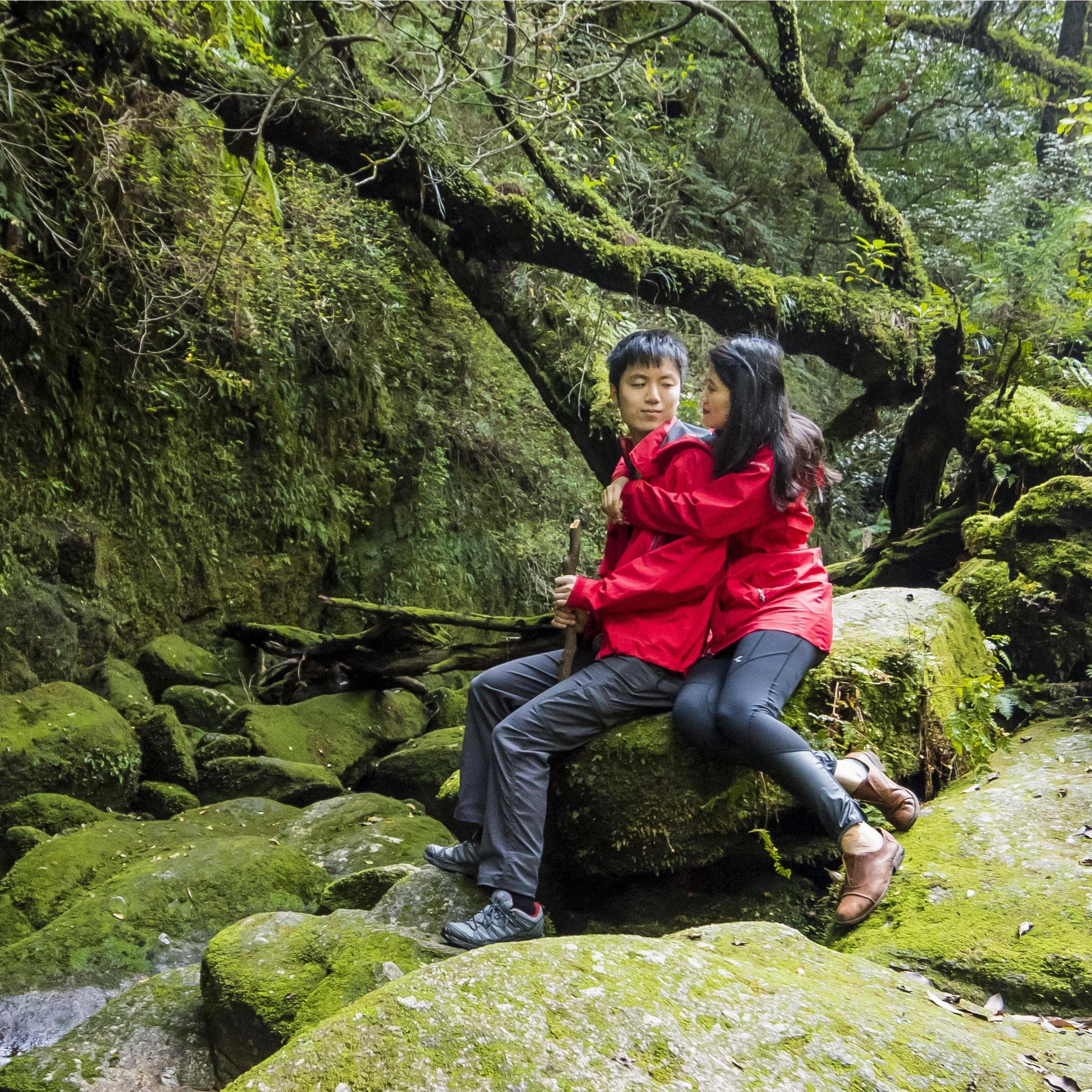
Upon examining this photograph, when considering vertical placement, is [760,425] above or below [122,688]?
above

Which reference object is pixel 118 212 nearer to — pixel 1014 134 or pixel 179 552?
pixel 179 552

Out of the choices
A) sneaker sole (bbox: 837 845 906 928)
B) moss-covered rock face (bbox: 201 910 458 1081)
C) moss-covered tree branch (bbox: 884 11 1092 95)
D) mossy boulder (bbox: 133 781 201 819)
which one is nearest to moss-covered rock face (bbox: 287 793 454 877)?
mossy boulder (bbox: 133 781 201 819)

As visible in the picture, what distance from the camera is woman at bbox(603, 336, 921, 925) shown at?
3.24 meters

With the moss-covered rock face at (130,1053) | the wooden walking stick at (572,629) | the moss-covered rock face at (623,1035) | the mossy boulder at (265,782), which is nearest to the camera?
the moss-covered rock face at (623,1035)

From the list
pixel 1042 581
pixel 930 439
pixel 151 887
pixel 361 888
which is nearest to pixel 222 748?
pixel 151 887

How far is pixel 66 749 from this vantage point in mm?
6254

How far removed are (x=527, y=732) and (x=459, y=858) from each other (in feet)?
2.31

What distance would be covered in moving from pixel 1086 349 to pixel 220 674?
791 centimetres

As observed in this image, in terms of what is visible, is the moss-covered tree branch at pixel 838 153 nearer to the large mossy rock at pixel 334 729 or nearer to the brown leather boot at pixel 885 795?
the large mossy rock at pixel 334 729

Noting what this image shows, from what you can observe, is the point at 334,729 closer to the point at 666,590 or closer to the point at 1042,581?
A: the point at 666,590

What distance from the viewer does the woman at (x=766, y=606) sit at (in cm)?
324

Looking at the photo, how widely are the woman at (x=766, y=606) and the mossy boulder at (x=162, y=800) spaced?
4335 mm

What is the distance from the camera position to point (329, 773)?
6.94 metres

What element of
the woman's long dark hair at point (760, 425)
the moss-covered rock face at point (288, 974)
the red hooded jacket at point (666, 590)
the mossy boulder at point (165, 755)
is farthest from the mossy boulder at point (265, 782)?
the woman's long dark hair at point (760, 425)
